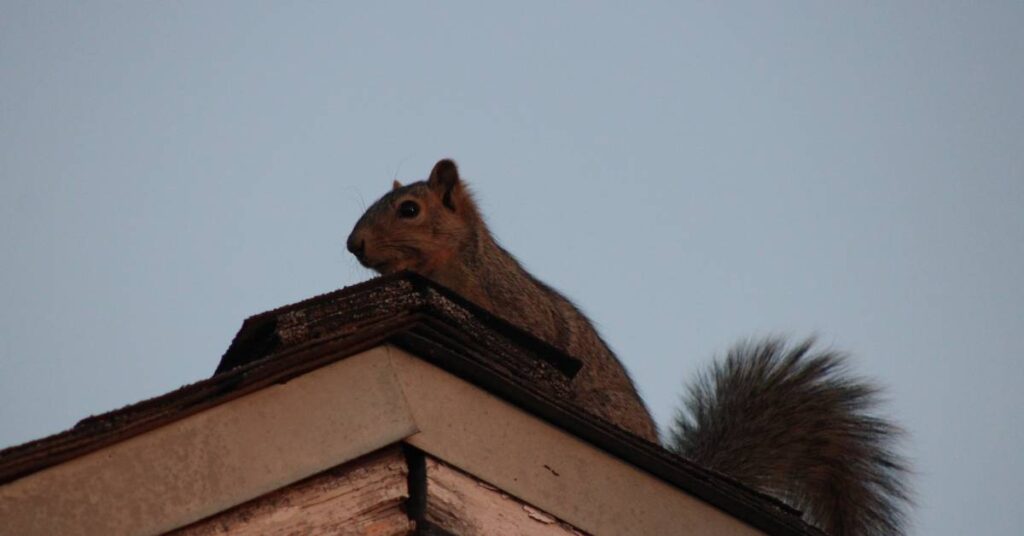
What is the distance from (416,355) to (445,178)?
4763mm

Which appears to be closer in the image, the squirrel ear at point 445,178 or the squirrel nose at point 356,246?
the squirrel nose at point 356,246

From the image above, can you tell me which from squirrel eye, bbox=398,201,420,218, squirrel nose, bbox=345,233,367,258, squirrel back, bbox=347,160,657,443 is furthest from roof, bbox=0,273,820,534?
squirrel eye, bbox=398,201,420,218

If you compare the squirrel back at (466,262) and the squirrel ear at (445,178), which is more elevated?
the squirrel ear at (445,178)

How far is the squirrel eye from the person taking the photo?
22.4ft

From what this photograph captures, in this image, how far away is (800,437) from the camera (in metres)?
4.81

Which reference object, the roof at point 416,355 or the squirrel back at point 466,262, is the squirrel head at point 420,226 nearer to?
the squirrel back at point 466,262

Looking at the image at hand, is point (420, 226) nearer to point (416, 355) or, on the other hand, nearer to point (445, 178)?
point (445, 178)

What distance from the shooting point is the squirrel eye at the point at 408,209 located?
6820 millimetres

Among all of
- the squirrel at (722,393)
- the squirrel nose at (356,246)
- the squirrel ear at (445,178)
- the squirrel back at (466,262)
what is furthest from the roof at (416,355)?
the squirrel ear at (445,178)

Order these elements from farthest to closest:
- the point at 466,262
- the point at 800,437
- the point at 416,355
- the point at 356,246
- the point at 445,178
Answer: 1. the point at 445,178
2. the point at 466,262
3. the point at 356,246
4. the point at 800,437
5. the point at 416,355

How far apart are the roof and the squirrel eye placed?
12.5 ft

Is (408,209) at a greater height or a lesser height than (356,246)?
greater

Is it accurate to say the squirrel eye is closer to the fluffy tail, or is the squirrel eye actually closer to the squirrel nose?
the squirrel nose

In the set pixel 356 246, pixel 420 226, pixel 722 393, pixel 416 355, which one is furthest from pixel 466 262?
pixel 416 355
